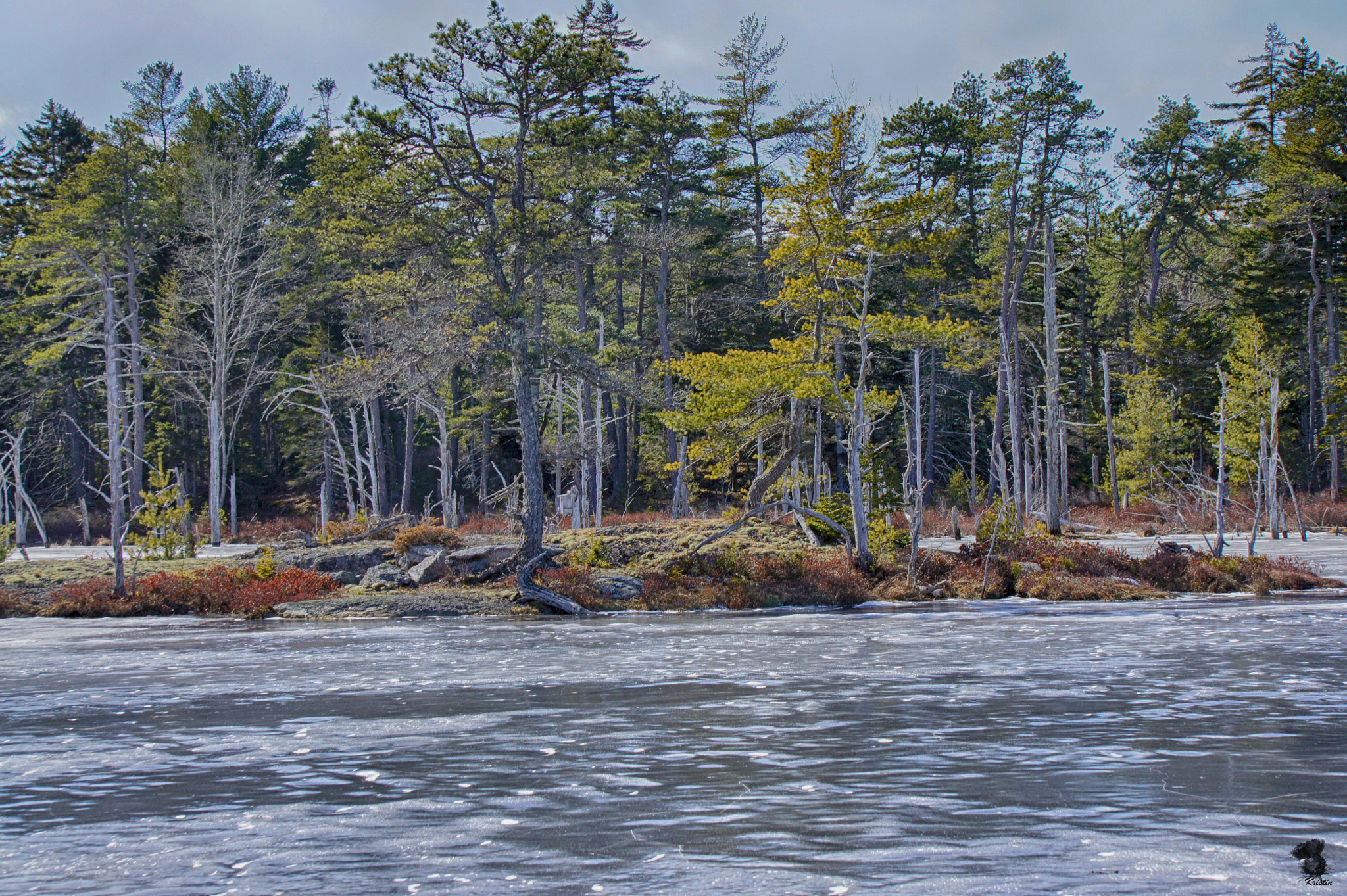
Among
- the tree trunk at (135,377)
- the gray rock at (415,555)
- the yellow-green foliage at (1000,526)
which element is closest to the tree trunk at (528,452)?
the gray rock at (415,555)

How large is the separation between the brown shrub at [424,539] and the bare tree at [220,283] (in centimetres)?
1464

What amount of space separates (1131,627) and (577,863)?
12800mm

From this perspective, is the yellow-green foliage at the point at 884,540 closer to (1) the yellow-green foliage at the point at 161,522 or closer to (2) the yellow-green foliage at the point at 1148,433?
(1) the yellow-green foliage at the point at 161,522

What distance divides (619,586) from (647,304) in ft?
79.2

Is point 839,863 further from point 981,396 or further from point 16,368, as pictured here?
point 16,368

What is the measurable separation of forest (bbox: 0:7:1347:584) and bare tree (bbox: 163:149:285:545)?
239 mm

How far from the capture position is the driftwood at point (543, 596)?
64.0ft

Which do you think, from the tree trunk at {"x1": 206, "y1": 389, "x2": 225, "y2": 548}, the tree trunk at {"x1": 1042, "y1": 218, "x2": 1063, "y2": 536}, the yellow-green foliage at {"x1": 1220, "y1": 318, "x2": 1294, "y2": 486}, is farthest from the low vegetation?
the yellow-green foliage at {"x1": 1220, "y1": 318, "x2": 1294, "y2": 486}

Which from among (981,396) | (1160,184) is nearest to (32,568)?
(981,396)

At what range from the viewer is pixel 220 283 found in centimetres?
3906

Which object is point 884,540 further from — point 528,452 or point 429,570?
point 429,570

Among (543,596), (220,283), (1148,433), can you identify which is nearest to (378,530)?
(543,596)

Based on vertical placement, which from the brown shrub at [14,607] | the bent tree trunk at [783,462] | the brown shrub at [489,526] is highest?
the bent tree trunk at [783,462]

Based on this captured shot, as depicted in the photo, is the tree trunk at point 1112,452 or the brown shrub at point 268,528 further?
the brown shrub at point 268,528
